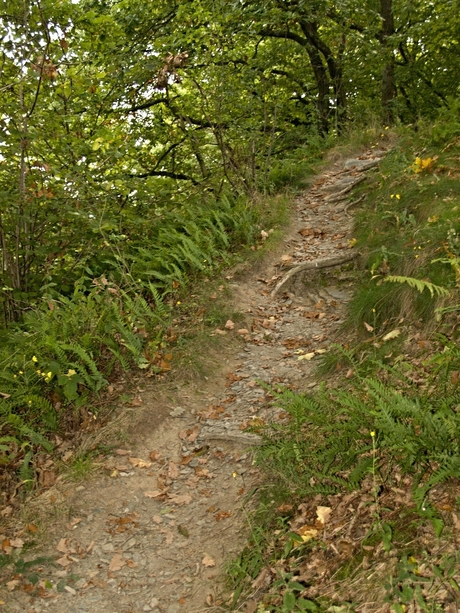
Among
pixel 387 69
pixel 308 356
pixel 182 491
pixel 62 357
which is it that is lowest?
pixel 182 491

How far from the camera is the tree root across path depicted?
7.15 meters

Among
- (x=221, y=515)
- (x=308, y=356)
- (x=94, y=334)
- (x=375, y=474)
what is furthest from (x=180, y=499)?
(x=308, y=356)

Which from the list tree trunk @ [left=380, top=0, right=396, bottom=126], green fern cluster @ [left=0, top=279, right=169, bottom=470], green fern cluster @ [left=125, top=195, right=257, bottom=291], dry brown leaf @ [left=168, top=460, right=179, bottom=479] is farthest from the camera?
tree trunk @ [left=380, top=0, right=396, bottom=126]

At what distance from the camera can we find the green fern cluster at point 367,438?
312 cm

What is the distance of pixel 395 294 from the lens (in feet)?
17.4

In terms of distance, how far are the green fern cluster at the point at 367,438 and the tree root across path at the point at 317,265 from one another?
2.81 meters

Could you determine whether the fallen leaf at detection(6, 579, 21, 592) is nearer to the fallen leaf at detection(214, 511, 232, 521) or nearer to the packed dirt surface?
the packed dirt surface

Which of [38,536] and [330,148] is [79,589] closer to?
[38,536]

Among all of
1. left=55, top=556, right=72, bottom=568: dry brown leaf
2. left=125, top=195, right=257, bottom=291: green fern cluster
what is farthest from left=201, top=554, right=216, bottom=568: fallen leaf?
left=125, top=195, right=257, bottom=291: green fern cluster

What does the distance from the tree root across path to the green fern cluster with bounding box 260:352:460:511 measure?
2.81 m

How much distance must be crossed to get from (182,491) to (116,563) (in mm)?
798

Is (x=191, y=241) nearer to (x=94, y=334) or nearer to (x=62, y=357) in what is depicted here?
(x=94, y=334)

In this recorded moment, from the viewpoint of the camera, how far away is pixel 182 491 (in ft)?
14.8

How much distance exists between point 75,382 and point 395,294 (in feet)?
10.7
